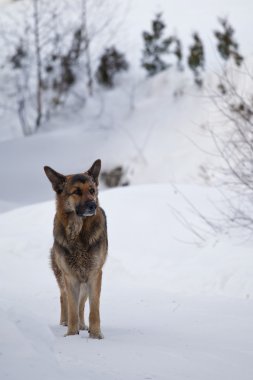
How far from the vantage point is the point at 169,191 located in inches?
568

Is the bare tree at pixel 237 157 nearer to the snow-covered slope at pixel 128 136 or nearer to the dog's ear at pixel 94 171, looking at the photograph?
the dog's ear at pixel 94 171

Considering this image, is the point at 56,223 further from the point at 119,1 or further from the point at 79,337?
the point at 119,1

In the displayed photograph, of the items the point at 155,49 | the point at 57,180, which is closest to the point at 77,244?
the point at 57,180

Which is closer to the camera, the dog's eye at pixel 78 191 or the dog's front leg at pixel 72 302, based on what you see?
the dog's eye at pixel 78 191

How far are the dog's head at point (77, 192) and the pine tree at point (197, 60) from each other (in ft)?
67.7

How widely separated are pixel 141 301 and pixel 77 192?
348 centimetres

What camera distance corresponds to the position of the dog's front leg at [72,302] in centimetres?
659

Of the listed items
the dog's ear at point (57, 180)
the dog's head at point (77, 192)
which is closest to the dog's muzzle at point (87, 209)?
the dog's head at point (77, 192)

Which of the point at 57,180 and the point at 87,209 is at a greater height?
the point at 57,180

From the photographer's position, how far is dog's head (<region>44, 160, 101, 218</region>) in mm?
6352

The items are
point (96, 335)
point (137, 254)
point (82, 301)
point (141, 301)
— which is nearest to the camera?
point (96, 335)

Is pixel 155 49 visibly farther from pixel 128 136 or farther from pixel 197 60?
pixel 128 136

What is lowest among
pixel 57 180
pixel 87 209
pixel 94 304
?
pixel 94 304

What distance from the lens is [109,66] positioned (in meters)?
31.7
